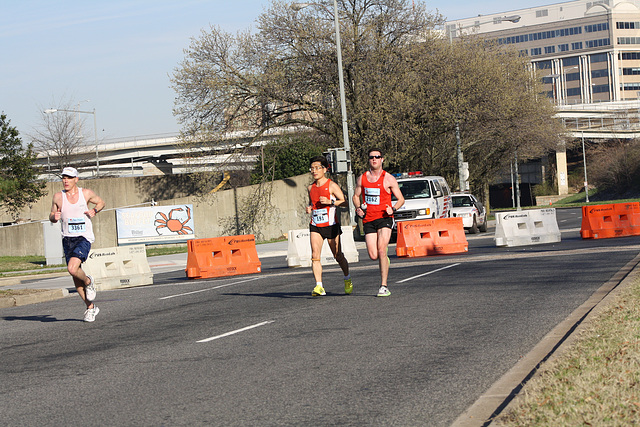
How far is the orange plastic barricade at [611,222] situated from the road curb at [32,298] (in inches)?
569

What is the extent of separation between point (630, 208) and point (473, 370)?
1828 cm

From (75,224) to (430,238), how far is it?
11.8m

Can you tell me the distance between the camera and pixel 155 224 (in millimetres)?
37312

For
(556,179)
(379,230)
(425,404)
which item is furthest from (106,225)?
(556,179)

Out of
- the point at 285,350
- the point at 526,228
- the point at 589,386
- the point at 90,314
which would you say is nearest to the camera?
the point at 589,386

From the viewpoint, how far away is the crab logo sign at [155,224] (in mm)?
36844

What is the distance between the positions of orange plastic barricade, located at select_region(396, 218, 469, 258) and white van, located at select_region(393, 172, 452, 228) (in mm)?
6662

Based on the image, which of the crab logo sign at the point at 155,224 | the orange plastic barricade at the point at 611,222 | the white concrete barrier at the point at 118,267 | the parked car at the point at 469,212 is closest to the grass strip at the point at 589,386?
the white concrete barrier at the point at 118,267

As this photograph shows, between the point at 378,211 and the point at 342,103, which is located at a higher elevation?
the point at 342,103

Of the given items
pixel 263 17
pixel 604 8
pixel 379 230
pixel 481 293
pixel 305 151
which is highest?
pixel 604 8

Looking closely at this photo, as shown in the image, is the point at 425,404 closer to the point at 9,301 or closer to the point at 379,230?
the point at 379,230

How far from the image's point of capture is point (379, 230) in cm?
1139

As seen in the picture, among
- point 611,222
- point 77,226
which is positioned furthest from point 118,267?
point 611,222

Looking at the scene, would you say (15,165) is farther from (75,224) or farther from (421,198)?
(75,224)
